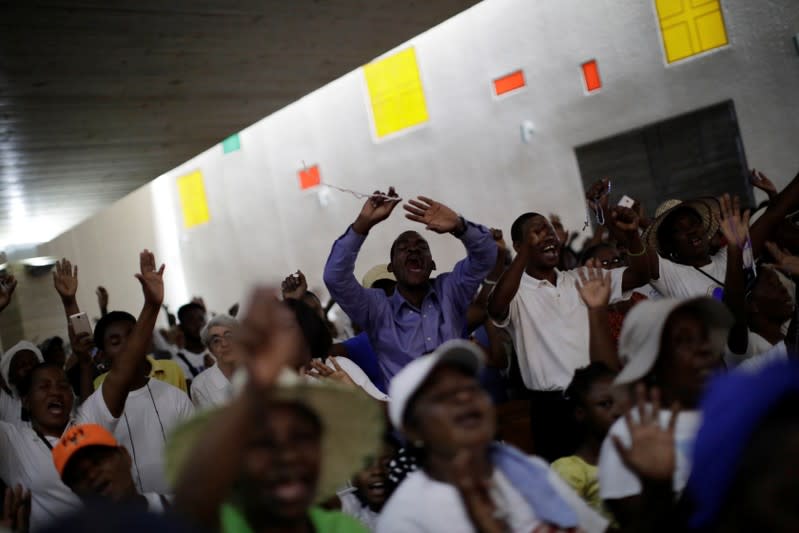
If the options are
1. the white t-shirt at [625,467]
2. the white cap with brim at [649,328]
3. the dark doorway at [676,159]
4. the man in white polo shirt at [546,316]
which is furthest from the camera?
the dark doorway at [676,159]

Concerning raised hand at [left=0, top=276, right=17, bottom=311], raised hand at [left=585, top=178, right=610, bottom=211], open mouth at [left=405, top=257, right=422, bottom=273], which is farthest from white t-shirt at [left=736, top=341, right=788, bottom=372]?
raised hand at [left=0, top=276, right=17, bottom=311]

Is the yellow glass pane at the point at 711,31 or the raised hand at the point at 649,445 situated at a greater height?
the yellow glass pane at the point at 711,31

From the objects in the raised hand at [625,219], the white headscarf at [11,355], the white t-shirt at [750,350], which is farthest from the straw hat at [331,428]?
the white headscarf at [11,355]

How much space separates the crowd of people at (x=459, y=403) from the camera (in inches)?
71.2

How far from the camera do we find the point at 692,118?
8.70 m

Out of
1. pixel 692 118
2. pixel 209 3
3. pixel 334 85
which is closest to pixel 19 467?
pixel 209 3

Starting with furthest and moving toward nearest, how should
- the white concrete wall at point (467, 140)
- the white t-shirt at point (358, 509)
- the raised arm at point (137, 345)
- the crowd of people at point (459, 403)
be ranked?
the white concrete wall at point (467, 140)
the raised arm at point (137, 345)
the white t-shirt at point (358, 509)
the crowd of people at point (459, 403)

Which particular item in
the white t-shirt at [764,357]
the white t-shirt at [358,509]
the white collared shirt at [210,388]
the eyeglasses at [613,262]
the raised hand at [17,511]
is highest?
the eyeglasses at [613,262]

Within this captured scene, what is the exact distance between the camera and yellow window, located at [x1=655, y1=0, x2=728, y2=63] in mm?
8375

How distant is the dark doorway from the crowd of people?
11.0ft

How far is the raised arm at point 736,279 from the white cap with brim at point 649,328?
42.4 inches

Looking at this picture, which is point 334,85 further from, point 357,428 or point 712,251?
point 357,428

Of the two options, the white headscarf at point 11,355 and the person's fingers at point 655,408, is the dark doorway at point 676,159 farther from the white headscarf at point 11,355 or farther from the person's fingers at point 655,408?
the person's fingers at point 655,408

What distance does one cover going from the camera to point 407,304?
4.26 metres
